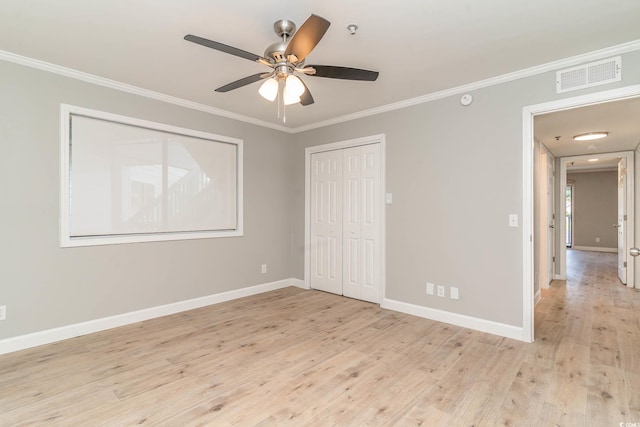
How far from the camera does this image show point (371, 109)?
411 cm

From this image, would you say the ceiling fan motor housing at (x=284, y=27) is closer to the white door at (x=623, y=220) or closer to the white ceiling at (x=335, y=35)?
the white ceiling at (x=335, y=35)

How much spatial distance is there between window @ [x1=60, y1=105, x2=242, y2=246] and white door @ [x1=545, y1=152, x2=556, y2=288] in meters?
5.01

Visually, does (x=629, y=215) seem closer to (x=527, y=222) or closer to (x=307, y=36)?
(x=527, y=222)

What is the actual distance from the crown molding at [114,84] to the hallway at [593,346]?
14.1 ft

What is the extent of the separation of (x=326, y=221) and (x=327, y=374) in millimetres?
2637

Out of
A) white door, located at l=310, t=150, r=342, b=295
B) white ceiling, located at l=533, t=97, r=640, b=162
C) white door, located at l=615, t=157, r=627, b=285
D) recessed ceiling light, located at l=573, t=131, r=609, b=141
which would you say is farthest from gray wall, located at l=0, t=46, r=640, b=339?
white door, located at l=615, t=157, r=627, b=285

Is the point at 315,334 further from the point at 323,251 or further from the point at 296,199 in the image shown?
the point at 296,199

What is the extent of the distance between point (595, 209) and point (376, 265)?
29.6 feet

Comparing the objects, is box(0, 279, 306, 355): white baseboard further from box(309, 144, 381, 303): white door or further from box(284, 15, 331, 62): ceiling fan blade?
box(284, 15, 331, 62): ceiling fan blade

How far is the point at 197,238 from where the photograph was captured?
158 inches

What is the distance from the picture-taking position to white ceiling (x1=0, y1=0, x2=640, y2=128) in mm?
2057

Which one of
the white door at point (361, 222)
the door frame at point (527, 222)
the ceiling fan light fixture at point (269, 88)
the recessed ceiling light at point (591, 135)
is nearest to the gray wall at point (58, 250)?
the white door at point (361, 222)

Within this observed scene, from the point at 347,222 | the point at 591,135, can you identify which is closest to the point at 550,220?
the point at 591,135

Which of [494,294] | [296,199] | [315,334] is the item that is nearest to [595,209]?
[494,294]
